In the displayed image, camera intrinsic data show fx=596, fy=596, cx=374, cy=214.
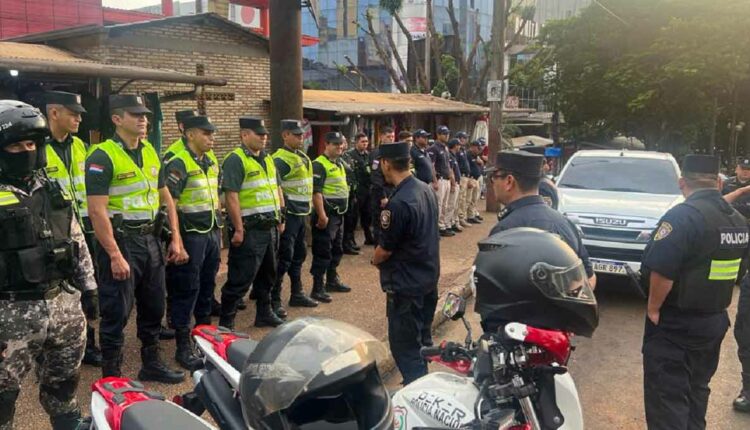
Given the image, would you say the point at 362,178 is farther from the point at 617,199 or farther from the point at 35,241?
the point at 35,241

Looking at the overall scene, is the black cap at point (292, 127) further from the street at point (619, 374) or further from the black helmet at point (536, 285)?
the black helmet at point (536, 285)

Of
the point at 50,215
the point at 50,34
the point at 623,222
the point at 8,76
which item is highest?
the point at 50,34

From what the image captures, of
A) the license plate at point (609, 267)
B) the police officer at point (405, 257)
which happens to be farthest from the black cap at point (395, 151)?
the license plate at point (609, 267)

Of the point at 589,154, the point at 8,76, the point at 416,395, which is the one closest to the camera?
the point at 416,395

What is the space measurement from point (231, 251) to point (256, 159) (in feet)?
2.82

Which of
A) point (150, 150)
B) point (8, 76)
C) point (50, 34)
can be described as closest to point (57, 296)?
point (150, 150)

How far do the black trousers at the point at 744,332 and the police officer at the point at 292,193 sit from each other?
3892 millimetres

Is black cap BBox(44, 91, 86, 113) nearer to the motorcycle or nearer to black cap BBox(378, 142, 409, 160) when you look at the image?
black cap BBox(378, 142, 409, 160)

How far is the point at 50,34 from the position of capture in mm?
9297

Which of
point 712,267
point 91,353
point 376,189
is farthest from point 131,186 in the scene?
point 376,189

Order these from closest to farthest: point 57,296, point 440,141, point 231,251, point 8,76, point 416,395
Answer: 1. point 416,395
2. point 57,296
3. point 231,251
4. point 8,76
5. point 440,141

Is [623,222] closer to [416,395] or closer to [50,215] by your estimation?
[416,395]

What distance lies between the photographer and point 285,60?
7.35 metres

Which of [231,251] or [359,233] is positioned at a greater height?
[231,251]
